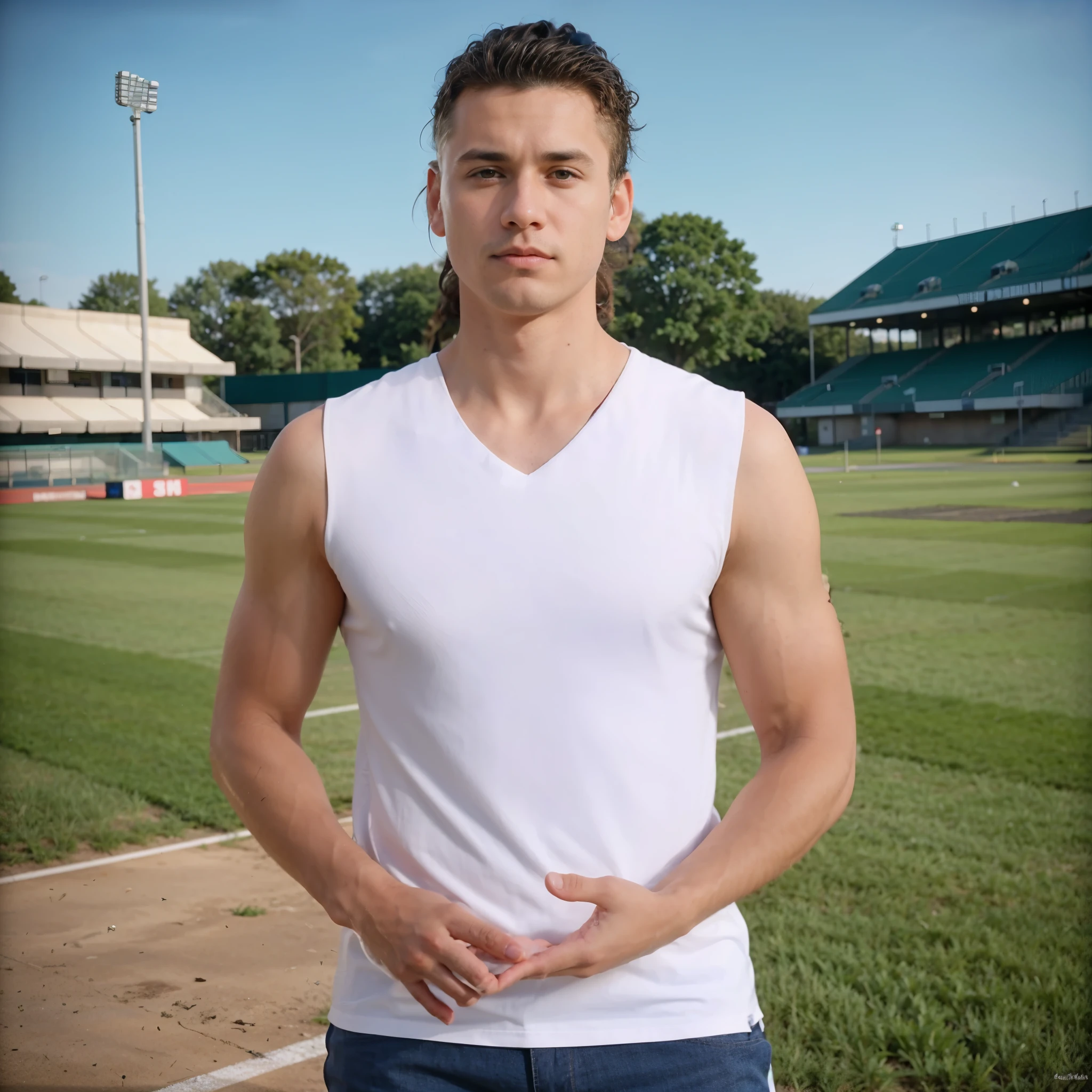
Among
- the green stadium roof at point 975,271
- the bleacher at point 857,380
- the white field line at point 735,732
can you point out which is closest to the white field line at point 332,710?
the white field line at point 735,732

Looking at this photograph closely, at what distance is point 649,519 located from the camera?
64.6 inches

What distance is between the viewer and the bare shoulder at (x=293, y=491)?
170 centimetres

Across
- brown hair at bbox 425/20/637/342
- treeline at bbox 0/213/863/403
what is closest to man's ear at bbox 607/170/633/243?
brown hair at bbox 425/20/637/342

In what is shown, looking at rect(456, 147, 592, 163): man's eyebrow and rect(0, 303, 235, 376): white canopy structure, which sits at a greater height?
rect(0, 303, 235, 376): white canopy structure

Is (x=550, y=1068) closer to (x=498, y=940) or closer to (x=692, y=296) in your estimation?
(x=498, y=940)

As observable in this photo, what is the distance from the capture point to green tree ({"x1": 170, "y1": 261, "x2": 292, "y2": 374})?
49875 mm

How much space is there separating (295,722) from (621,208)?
3.10ft

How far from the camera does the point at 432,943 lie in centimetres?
149

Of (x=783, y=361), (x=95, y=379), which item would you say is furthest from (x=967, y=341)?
(x=95, y=379)

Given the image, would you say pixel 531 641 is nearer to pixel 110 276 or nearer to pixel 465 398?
pixel 465 398

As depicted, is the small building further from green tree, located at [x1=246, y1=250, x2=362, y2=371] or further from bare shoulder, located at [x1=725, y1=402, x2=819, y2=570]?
bare shoulder, located at [x1=725, y1=402, x2=819, y2=570]

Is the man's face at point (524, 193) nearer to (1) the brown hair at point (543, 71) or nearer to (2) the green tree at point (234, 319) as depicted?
(1) the brown hair at point (543, 71)

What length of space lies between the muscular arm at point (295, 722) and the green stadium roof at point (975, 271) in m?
61.7

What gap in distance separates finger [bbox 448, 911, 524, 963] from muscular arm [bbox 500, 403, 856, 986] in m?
0.22
